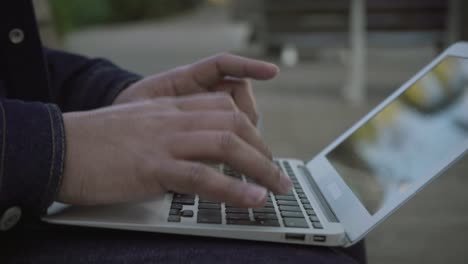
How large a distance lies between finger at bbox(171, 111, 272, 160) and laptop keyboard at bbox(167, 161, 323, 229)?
0.20 ft

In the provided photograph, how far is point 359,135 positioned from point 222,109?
11.1 inches

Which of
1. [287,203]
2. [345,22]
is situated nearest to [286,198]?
[287,203]

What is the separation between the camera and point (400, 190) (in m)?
0.51

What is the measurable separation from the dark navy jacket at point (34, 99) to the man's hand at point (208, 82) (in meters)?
0.04

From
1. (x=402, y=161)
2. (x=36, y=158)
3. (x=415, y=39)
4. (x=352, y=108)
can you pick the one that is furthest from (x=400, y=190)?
(x=415, y=39)

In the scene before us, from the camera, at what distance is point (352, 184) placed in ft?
1.87

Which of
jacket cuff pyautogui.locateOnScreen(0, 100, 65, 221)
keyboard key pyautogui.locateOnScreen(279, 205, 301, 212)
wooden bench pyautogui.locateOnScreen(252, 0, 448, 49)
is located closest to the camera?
jacket cuff pyautogui.locateOnScreen(0, 100, 65, 221)

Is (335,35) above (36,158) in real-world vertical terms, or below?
below

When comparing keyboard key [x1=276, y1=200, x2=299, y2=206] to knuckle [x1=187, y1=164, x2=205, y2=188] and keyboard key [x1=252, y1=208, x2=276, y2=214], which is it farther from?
knuckle [x1=187, y1=164, x2=205, y2=188]

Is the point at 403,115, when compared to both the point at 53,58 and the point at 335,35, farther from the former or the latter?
the point at 335,35

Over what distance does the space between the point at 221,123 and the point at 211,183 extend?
5 centimetres

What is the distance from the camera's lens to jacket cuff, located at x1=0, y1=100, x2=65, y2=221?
1.24ft

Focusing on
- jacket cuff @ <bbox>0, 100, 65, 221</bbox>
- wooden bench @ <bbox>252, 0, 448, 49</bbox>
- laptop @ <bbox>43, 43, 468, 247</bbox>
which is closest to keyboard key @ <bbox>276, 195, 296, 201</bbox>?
laptop @ <bbox>43, 43, 468, 247</bbox>

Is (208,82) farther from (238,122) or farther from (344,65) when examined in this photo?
(344,65)
